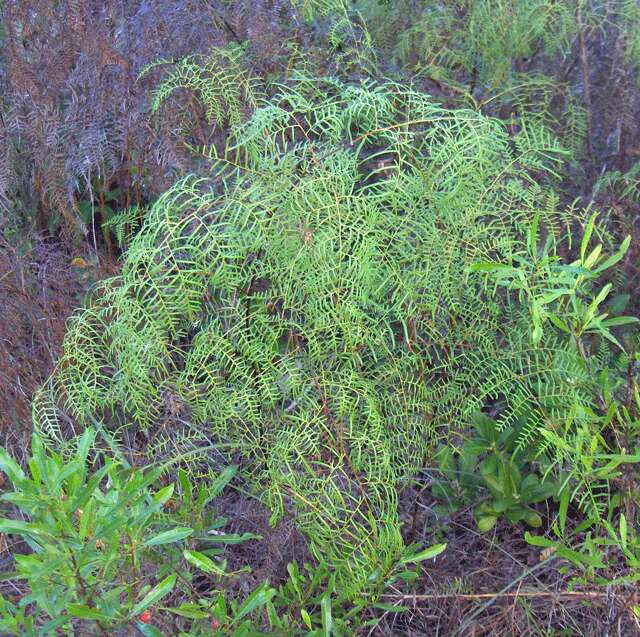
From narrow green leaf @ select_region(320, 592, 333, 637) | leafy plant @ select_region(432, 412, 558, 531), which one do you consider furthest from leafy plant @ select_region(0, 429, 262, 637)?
leafy plant @ select_region(432, 412, 558, 531)

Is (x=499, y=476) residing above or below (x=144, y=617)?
below

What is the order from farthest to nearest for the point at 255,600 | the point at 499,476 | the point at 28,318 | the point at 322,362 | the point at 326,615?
the point at 28,318, the point at 499,476, the point at 322,362, the point at 326,615, the point at 255,600

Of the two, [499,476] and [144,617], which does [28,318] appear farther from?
[499,476]

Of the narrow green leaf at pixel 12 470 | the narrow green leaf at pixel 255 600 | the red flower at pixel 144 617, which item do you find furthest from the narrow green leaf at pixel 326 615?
the narrow green leaf at pixel 12 470

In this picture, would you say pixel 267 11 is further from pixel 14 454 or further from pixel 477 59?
pixel 14 454

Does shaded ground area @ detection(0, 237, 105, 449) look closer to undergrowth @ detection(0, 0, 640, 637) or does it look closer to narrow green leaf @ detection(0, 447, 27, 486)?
undergrowth @ detection(0, 0, 640, 637)

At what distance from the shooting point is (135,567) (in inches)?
66.9

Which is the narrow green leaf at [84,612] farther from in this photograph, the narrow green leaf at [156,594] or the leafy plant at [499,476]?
the leafy plant at [499,476]

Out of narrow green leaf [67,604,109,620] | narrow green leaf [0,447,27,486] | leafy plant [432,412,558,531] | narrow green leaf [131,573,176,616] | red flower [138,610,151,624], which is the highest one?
narrow green leaf [0,447,27,486]

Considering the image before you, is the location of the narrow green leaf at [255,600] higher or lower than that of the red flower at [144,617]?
lower

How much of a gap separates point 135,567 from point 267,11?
5.14ft

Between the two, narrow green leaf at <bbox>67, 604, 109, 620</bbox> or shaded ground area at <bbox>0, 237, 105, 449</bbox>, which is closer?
narrow green leaf at <bbox>67, 604, 109, 620</bbox>

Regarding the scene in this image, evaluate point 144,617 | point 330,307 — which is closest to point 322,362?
point 330,307

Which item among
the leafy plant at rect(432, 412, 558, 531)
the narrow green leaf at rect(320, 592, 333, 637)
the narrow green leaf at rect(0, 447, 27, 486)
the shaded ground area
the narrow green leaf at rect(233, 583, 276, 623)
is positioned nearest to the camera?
the narrow green leaf at rect(0, 447, 27, 486)
